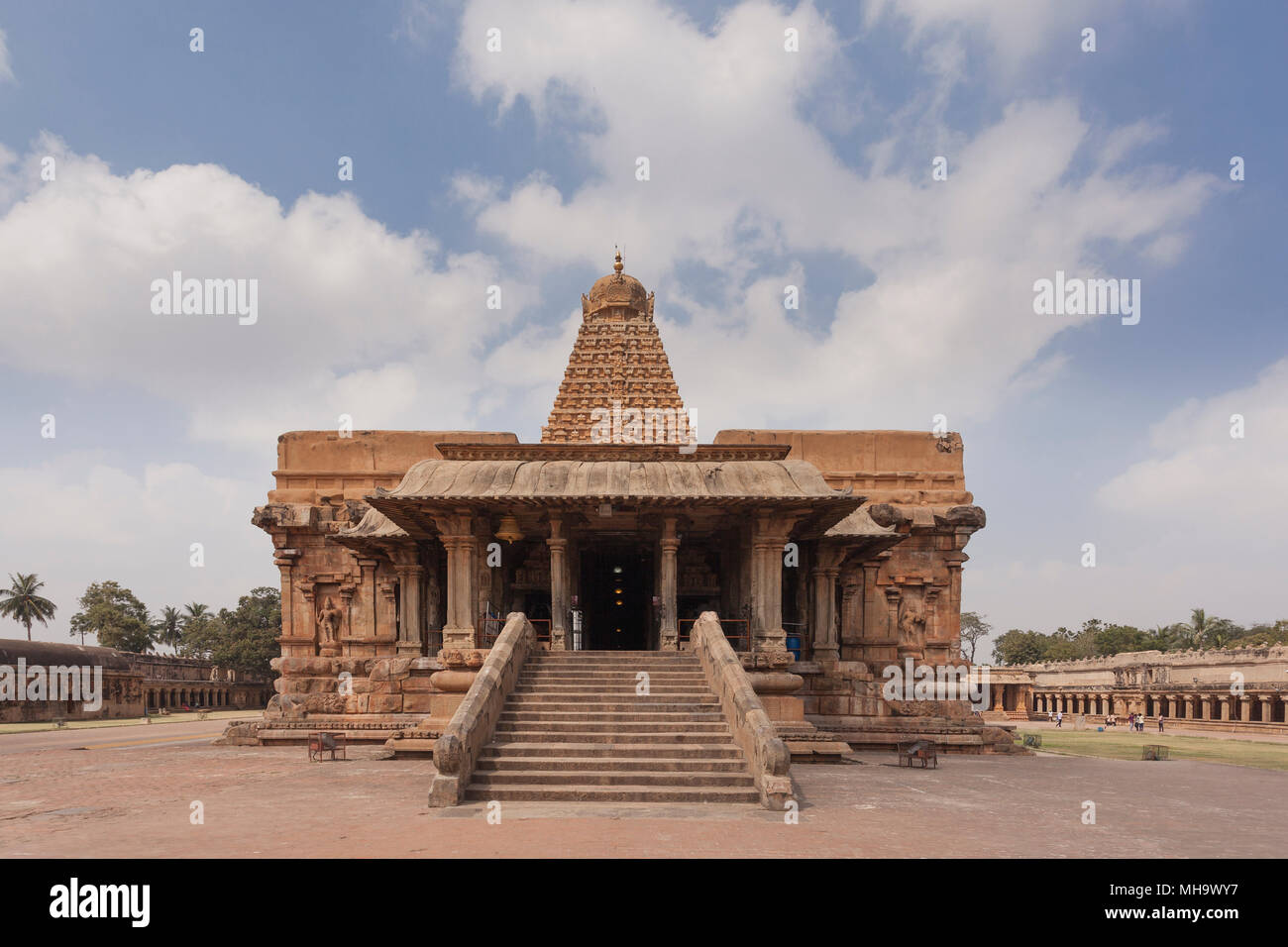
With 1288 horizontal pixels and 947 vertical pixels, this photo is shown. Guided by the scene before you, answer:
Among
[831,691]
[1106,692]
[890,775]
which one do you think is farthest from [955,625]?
[1106,692]

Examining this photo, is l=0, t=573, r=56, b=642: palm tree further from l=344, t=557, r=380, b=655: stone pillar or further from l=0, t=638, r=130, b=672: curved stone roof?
l=344, t=557, r=380, b=655: stone pillar

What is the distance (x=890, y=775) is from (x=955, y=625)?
42.0 ft

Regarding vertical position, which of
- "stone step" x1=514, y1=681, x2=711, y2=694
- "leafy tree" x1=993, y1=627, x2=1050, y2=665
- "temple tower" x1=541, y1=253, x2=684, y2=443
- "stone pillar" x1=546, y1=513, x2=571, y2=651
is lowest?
"leafy tree" x1=993, y1=627, x2=1050, y2=665

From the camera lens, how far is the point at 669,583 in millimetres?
19641

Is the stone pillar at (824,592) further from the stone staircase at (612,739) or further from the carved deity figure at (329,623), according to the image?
the carved deity figure at (329,623)

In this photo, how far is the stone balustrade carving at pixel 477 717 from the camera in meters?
11.5

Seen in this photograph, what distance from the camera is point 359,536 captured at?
22.9m

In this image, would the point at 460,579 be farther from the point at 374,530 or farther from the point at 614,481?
the point at 374,530

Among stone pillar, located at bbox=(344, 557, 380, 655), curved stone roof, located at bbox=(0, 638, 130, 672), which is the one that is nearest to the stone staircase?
stone pillar, located at bbox=(344, 557, 380, 655)

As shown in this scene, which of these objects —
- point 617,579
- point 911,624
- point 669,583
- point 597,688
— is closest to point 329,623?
point 617,579

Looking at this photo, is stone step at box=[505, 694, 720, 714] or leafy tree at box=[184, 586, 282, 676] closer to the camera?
stone step at box=[505, 694, 720, 714]

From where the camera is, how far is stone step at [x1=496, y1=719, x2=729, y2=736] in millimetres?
14186

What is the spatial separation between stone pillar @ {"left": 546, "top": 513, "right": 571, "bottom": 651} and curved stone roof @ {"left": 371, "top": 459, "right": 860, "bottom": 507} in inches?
38.1
